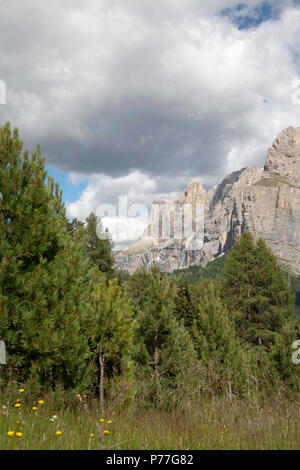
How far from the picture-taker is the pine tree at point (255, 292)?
22250 millimetres

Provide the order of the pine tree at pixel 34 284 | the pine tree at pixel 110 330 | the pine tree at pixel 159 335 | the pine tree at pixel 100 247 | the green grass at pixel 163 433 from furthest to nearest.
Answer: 1. the pine tree at pixel 100 247
2. the pine tree at pixel 159 335
3. the pine tree at pixel 110 330
4. the pine tree at pixel 34 284
5. the green grass at pixel 163 433

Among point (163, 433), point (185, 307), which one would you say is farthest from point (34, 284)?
point (185, 307)

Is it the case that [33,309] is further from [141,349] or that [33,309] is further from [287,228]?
[287,228]

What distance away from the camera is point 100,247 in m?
21.2

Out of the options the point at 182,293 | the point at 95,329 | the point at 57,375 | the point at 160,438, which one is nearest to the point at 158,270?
the point at 95,329

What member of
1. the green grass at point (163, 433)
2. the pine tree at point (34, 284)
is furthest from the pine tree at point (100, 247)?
the green grass at point (163, 433)

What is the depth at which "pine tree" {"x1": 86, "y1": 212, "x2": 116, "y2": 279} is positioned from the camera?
20.6 meters

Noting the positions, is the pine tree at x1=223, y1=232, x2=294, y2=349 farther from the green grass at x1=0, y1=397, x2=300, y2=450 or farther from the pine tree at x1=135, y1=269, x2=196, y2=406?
the green grass at x1=0, y1=397, x2=300, y2=450

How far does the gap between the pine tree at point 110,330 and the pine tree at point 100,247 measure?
1406 cm

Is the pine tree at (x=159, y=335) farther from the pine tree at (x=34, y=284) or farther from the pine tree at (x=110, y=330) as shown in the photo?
Answer: the pine tree at (x=34, y=284)

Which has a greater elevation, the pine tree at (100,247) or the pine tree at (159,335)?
the pine tree at (100,247)

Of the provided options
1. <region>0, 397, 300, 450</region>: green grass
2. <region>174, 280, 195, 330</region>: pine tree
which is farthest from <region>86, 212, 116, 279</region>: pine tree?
<region>0, 397, 300, 450</region>: green grass

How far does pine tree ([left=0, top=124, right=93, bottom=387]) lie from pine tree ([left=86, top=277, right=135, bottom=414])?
23.4 inches
